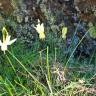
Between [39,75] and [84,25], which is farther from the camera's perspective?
[84,25]

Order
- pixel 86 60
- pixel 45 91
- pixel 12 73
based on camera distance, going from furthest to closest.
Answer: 1. pixel 86 60
2. pixel 12 73
3. pixel 45 91

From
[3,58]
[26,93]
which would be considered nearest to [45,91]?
[26,93]

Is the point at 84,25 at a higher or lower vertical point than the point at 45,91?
higher

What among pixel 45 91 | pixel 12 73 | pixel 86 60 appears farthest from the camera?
pixel 86 60

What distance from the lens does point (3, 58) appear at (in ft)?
11.1

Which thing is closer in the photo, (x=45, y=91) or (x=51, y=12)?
(x=45, y=91)

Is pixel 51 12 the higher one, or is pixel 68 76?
pixel 51 12

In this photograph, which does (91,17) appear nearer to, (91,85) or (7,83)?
(91,85)

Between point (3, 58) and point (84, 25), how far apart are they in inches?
26.2

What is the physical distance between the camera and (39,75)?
10.2 feet

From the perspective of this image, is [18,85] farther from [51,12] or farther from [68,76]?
[51,12]

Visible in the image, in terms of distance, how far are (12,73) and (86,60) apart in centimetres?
60

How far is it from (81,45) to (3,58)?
61cm

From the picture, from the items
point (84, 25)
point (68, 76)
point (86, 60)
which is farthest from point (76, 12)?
point (68, 76)
